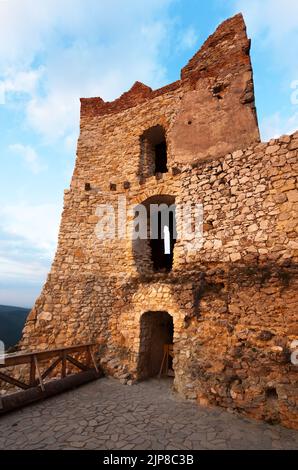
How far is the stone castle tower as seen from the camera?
4988mm

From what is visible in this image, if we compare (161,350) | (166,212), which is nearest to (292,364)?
(161,350)

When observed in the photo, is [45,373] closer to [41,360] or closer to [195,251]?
[41,360]

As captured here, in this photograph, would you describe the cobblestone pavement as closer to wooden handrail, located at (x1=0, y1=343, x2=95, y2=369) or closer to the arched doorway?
wooden handrail, located at (x1=0, y1=343, x2=95, y2=369)

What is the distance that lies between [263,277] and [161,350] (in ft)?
14.0

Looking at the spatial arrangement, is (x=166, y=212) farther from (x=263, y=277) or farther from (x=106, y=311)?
(x=263, y=277)

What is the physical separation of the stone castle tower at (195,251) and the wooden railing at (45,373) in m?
0.38

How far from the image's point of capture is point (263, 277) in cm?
514

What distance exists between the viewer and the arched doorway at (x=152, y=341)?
6.82 m

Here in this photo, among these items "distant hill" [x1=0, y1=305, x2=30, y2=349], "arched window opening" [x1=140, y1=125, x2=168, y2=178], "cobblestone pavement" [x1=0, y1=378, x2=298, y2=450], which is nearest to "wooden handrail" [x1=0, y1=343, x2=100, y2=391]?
"cobblestone pavement" [x1=0, y1=378, x2=298, y2=450]

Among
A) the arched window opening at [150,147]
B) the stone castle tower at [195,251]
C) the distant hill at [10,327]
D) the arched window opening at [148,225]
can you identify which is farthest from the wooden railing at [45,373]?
the distant hill at [10,327]

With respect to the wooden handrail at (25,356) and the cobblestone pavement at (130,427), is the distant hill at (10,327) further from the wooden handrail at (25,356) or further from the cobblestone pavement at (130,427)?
the cobblestone pavement at (130,427)

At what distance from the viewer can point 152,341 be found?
7.39 meters

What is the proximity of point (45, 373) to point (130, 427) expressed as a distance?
2267 mm
